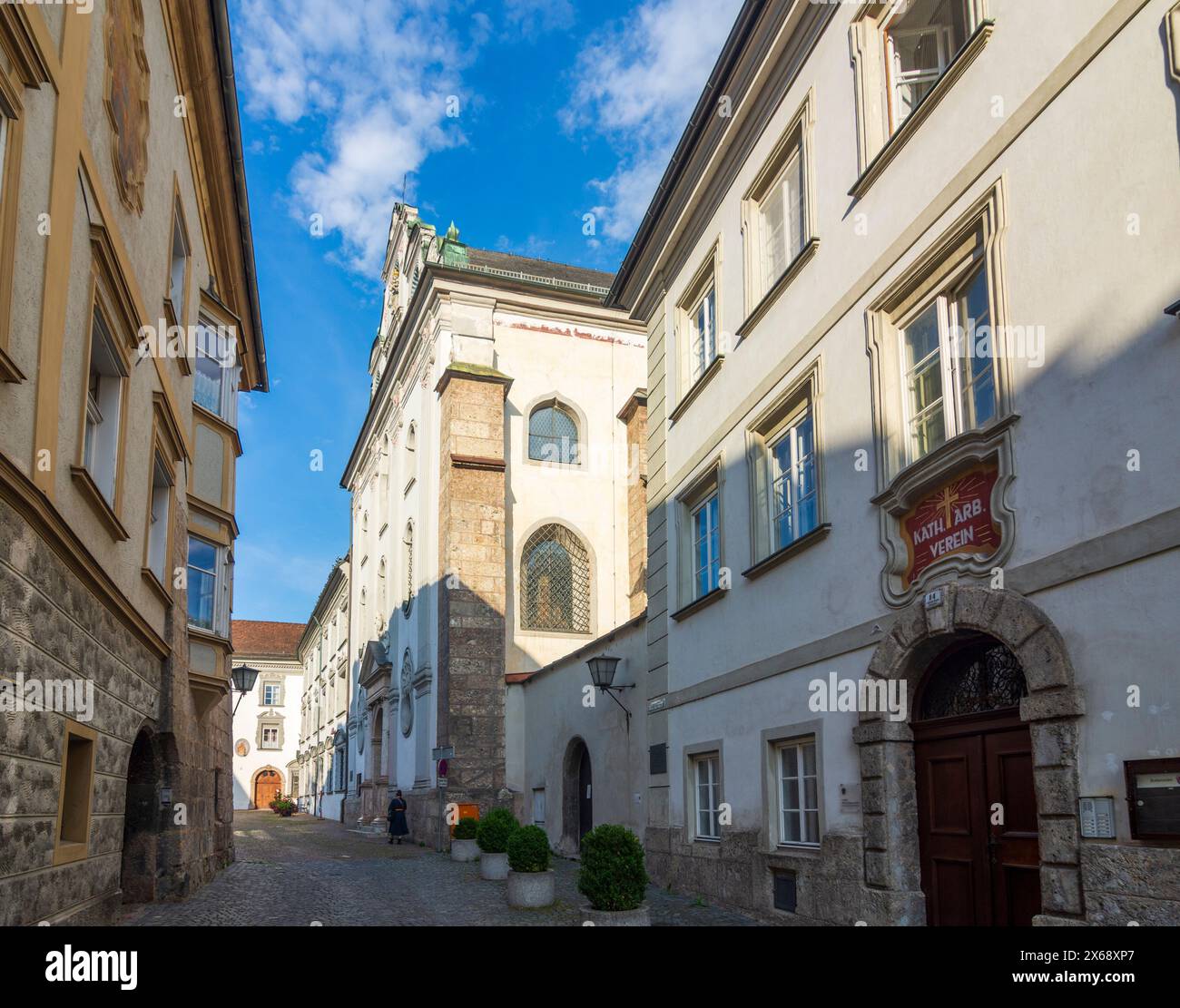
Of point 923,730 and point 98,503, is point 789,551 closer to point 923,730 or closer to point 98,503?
point 923,730

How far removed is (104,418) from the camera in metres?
10.4

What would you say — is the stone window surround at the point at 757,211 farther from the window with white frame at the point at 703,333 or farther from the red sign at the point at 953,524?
the red sign at the point at 953,524

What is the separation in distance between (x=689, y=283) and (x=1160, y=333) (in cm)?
992

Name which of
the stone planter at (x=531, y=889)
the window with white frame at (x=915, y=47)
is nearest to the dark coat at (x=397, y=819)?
the stone planter at (x=531, y=889)

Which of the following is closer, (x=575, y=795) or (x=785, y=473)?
(x=785, y=473)

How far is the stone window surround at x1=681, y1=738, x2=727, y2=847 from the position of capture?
13727 millimetres

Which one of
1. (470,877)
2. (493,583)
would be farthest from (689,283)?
(493,583)

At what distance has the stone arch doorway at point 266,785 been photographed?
2660 inches

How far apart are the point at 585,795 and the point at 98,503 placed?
555 inches

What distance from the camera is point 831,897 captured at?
10.4m

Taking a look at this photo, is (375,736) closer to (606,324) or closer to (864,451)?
(606,324)

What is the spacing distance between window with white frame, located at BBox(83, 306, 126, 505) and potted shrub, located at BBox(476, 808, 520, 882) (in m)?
9.49

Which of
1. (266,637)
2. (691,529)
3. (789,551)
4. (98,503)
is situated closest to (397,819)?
(691,529)

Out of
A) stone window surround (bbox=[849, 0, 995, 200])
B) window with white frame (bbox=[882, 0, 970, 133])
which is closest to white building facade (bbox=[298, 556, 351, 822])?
stone window surround (bbox=[849, 0, 995, 200])
